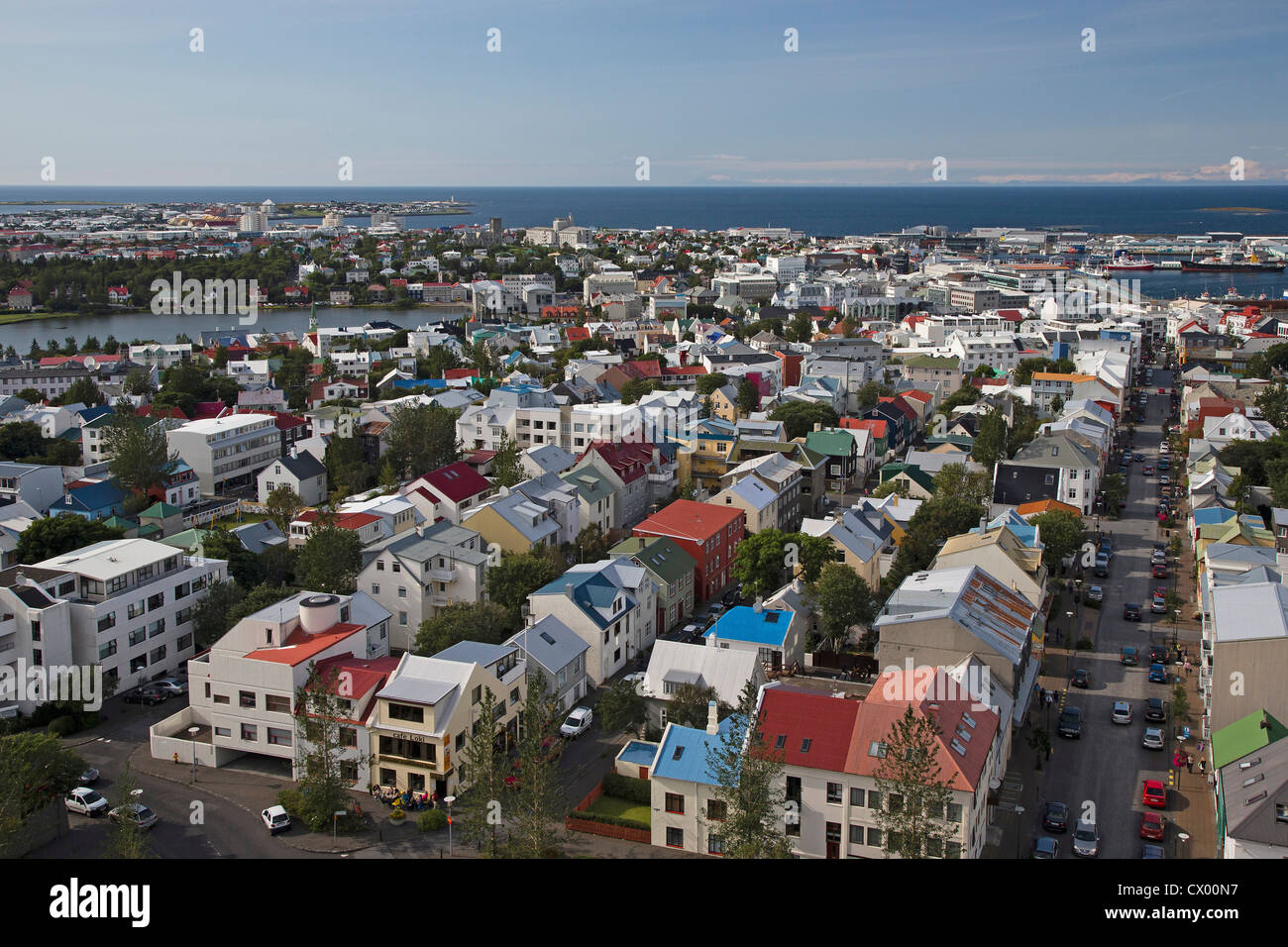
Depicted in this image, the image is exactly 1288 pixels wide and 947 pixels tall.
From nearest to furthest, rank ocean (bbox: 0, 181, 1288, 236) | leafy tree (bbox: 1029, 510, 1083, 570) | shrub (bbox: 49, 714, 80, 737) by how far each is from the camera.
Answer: shrub (bbox: 49, 714, 80, 737)
leafy tree (bbox: 1029, 510, 1083, 570)
ocean (bbox: 0, 181, 1288, 236)

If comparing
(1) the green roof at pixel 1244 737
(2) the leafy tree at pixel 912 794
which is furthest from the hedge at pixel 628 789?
(1) the green roof at pixel 1244 737

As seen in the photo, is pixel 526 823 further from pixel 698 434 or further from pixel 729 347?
pixel 729 347

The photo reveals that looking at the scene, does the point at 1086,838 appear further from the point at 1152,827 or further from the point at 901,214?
the point at 901,214

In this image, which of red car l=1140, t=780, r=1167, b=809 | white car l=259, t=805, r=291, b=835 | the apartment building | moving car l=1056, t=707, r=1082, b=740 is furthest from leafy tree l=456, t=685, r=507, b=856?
the apartment building

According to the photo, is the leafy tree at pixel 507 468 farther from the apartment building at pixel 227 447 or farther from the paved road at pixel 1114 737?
the paved road at pixel 1114 737

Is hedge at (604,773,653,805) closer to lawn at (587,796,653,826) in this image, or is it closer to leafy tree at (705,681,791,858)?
lawn at (587,796,653,826)

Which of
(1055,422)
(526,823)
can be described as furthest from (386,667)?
(1055,422)
